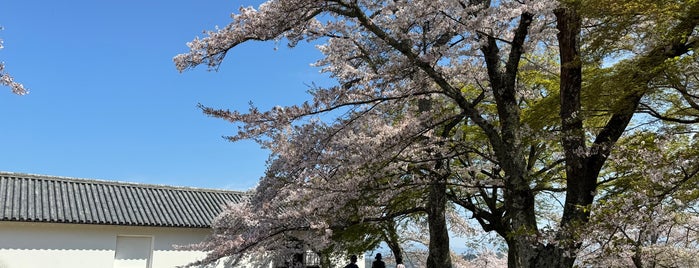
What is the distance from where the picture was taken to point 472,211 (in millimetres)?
13117

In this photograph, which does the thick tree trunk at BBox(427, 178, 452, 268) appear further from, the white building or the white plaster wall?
the white plaster wall

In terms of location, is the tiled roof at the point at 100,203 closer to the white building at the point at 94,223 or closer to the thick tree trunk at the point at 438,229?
the white building at the point at 94,223

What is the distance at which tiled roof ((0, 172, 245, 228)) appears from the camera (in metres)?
15.8

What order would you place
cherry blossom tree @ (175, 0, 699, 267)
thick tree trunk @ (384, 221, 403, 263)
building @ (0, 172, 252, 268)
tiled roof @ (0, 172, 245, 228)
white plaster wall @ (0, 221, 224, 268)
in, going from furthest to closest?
tiled roof @ (0, 172, 245, 228) → building @ (0, 172, 252, 268) → white plaster wall @ (0, 221, 224, 268) → thick tree trunk @ (384, 221, 403, 263) → cherry blossom tree @ (175, 0, 699, 267)

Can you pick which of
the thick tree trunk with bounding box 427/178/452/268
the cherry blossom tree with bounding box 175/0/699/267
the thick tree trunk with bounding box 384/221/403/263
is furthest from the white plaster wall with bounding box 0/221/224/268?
the thick tree trunk with bounding box 427/178/452/268

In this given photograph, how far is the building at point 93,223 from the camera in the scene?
15367 mm

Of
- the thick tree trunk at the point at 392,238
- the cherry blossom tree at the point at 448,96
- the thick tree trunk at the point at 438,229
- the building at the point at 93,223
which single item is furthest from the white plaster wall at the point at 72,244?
the thick tree trunk at the point at 438,229

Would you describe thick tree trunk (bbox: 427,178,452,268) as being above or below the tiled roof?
below

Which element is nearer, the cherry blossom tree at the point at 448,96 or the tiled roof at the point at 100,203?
the cherry blossom tree at the point at 448,96

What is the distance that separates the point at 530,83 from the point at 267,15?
6771mm

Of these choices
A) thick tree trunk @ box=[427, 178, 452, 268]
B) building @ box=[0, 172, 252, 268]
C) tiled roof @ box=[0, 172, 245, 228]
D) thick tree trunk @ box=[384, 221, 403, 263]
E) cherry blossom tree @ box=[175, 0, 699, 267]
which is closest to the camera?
cherry blossom tree @ box=[175, 0, 699, 267]

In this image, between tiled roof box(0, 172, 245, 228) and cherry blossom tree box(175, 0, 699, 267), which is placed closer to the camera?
cherry blossom tree box(175, 0, 699, 267)

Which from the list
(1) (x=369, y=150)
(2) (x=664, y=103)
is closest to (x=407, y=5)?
(1) (x=369, y=150)

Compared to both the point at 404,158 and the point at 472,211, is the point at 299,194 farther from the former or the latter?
the point at 472,211
